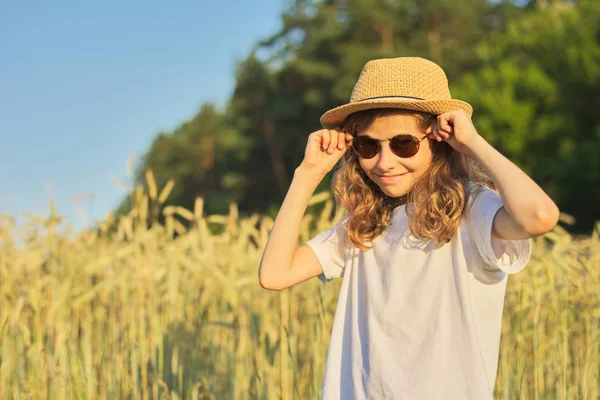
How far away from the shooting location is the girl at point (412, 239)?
1.66 metres

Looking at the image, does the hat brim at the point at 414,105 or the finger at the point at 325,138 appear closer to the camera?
the hat brim at the point at 414,105

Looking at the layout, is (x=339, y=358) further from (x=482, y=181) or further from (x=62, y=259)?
(x=62, y=259)

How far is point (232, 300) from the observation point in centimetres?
293

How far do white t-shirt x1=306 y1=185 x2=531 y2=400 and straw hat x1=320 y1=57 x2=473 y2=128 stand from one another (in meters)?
0.22

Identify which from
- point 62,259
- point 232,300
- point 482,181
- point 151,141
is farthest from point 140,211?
point 151,141

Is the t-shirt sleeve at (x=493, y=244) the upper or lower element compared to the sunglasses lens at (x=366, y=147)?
lower

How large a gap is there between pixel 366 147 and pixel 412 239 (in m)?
0.22

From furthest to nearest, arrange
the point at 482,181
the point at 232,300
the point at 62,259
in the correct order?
the point at 62,259 < the point at 232,300 < the point at 482,181

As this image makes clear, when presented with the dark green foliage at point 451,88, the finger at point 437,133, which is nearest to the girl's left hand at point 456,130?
the finger at point 437,133

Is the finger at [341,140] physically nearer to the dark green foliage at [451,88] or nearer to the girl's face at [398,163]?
the girl's face at [398,163]

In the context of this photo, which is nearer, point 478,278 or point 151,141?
point 478,278

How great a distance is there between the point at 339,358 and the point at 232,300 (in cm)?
113

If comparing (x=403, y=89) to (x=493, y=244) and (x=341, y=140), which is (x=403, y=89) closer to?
(x=341, y=140)

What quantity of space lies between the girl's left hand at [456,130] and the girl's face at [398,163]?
0.12 feet
